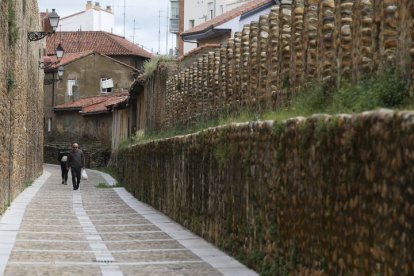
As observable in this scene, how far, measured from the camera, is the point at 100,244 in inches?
503

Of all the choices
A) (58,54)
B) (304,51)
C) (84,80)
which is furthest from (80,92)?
(304,51)

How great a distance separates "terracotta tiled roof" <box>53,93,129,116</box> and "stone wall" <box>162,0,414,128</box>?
39510 mm

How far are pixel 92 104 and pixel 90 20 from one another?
2908cm

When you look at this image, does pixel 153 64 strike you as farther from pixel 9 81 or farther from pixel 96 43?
pixel 96 43

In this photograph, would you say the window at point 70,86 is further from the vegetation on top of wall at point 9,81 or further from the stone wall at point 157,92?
the vegetation on top of wall at point 9,81

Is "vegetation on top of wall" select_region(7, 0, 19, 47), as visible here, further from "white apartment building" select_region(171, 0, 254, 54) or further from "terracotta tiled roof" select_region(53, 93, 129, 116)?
"white apartment building" select_region(171, 0, 254, 54)

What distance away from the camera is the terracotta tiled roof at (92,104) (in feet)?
184

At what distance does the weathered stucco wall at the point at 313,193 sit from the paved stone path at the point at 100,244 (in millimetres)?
442

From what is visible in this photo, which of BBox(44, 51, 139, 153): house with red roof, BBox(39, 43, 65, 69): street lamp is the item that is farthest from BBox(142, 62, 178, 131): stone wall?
BBox(44, 51, 139, 153): house with red roof

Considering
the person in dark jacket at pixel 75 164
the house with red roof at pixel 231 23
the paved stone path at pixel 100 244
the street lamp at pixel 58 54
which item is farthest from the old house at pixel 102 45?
the paved stone path at pixel 100 244

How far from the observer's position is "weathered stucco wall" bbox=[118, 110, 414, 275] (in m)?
5.63

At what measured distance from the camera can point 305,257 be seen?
775 centimetres

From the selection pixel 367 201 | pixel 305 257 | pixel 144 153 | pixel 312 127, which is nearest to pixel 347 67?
pixel 312 127

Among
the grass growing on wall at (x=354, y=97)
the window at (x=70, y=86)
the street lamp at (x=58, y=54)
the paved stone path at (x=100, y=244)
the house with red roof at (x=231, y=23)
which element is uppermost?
the house with red roof at (x=231, y=23)
